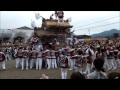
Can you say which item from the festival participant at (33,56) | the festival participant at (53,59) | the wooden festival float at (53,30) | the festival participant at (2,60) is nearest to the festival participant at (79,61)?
the festival participant at (53,59)

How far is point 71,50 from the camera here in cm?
1680

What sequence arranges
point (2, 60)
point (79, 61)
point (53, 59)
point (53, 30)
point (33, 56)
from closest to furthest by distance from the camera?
point (79, 61) → point (2, 60) → point (33, 56) → point (53, 59) → point (53, 30)

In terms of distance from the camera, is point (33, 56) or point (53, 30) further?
point (53, 30)

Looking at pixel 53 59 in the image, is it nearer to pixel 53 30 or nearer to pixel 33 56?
pixel 33 56

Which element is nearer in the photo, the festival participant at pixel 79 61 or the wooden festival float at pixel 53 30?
the festival participant at pixel 79 61

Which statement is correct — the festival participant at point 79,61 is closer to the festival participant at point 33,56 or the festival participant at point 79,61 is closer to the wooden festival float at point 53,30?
the festival participant at point 33,56

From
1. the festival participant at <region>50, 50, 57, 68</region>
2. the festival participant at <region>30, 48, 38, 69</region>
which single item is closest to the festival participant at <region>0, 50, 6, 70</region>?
the festival participant at <region>30, 48, 38, 69</region>

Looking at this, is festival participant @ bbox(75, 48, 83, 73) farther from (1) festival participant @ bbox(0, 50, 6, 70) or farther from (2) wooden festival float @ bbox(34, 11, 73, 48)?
(2) wooden festival float @ bbox(34, 11, 73, 48)

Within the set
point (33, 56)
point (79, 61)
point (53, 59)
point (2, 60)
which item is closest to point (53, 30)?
point (53, 59)

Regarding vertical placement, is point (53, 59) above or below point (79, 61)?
below
